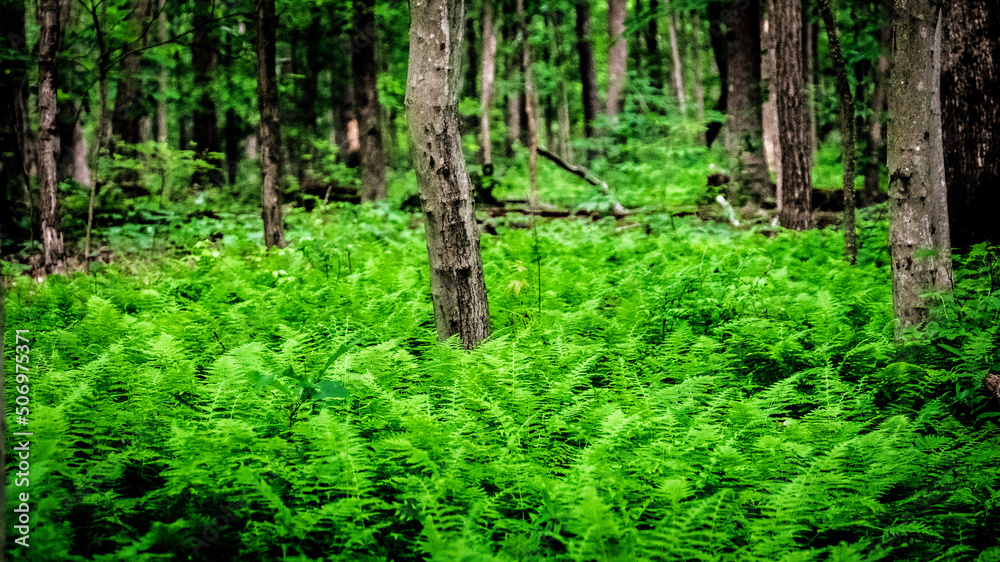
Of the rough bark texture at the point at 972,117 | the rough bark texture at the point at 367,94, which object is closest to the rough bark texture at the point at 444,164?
the rough bark texture at the point at 972,117

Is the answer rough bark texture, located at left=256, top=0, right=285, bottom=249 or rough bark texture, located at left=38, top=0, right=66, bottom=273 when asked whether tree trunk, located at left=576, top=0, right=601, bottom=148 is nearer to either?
rough bark texture, located at left=256, top=0, right=285, bottom=249

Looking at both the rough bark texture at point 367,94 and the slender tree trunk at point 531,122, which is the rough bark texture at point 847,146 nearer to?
the slender tree trunk at point 531,122

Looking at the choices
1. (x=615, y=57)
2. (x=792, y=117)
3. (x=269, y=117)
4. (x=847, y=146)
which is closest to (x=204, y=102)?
(x=269, y=117)

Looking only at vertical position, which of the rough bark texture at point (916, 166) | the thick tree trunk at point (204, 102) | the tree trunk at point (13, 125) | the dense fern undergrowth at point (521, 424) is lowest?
the dense fern undergrowth at point (521, 424)

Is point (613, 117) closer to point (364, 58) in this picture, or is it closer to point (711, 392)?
point (364, 58)

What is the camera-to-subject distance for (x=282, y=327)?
4758mm

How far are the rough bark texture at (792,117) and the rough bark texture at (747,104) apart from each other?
6.75 ft

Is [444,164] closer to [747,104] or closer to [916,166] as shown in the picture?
[916,166]

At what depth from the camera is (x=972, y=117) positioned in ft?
20.4

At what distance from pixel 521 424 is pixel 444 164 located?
201 centimetres

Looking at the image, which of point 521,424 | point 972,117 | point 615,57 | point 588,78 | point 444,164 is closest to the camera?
point 521,424

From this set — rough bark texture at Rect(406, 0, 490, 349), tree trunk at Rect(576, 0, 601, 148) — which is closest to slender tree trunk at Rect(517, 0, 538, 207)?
rough bark texture at Rect(406, 0, 490, 349)

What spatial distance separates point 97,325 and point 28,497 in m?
2.78

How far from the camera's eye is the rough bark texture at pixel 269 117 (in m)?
8.13
